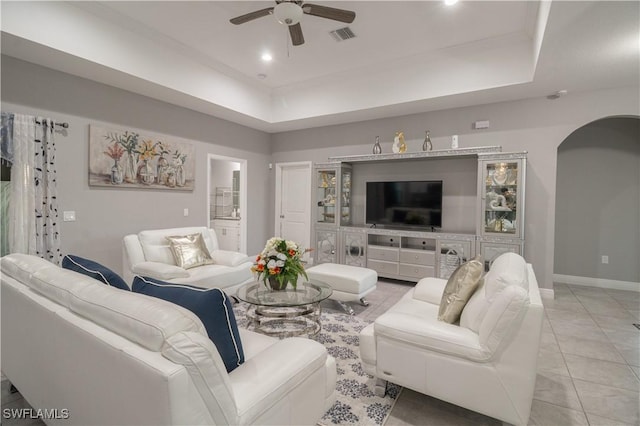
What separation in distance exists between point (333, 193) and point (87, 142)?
364cm

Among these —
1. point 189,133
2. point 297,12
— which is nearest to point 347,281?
point 297,12

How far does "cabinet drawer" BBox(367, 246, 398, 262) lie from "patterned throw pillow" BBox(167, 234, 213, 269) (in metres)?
2.54

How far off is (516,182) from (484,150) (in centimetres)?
59

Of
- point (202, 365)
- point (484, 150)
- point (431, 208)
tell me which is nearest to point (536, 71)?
point (484, 150)

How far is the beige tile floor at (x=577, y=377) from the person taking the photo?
189cm

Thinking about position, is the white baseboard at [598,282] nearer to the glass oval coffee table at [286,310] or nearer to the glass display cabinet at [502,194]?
the glass display cabinet at [502,194]

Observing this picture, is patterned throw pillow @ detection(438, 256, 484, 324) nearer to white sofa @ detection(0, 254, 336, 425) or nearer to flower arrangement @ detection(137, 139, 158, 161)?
white sofa @ detection(0, 254, 336, 425)

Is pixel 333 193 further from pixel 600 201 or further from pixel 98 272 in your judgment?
pixel 98 272

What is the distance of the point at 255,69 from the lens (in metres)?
4.85

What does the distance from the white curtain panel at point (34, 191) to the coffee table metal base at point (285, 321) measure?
2.42 m

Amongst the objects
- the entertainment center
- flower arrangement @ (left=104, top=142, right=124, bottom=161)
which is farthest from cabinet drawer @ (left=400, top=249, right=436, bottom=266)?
flower arrangement @ (left=104, top=142, right=124, bottom=161)

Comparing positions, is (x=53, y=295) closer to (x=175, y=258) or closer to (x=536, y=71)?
(x=175, y=258)

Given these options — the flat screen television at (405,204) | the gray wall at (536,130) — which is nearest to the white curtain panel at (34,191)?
the flat screen television at (405,204)

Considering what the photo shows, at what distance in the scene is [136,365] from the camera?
0.97m
